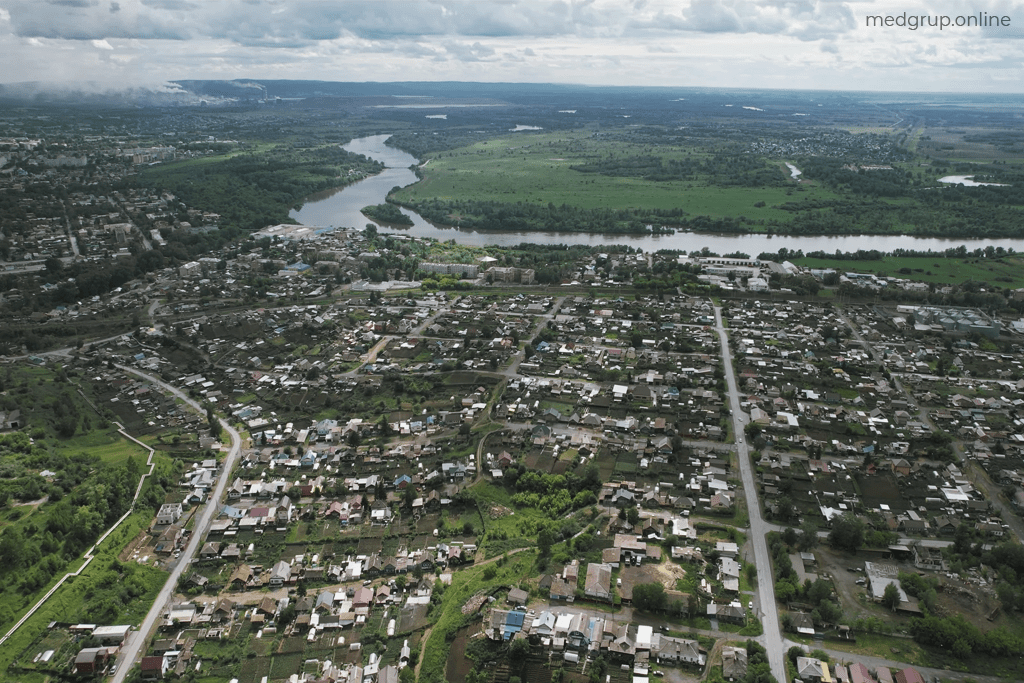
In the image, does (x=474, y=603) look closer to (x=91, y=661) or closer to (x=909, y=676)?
(x=91, y=661)

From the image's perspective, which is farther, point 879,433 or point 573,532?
point 879,433

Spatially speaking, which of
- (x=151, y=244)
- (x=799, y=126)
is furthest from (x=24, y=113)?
(x=799, y=126)

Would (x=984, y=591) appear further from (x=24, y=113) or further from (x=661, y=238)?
(x=24, y=113)

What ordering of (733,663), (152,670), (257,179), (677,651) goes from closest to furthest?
(733,663) → (152,670) → (677,651) → (257,179)

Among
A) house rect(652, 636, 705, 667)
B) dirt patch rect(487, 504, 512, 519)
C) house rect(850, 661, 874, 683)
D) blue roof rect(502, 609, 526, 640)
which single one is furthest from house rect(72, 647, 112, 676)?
house rect(850, 661, 874, 683)

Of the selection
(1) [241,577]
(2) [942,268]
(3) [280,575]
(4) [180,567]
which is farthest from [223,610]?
(2) [942,268]

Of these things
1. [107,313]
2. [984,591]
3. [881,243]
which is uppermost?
[881,243]

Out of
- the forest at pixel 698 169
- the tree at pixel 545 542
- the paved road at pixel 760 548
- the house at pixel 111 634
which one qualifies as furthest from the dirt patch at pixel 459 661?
the forest at pixel 698 169
